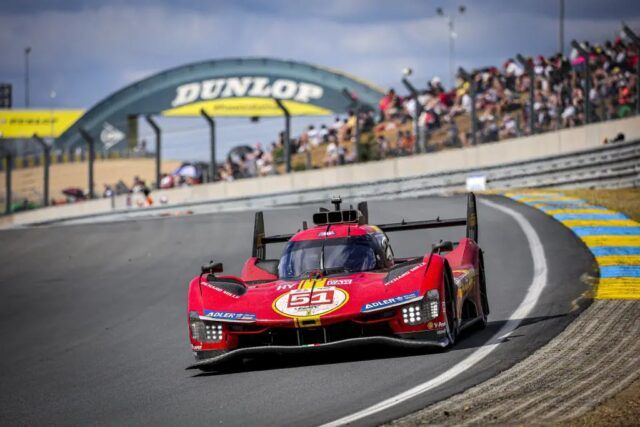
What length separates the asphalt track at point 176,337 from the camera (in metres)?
8.40

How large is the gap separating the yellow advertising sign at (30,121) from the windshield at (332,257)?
69252 mm

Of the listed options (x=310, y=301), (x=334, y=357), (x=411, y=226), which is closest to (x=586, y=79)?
(x=411, y=226)

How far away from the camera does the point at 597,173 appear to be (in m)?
28.5

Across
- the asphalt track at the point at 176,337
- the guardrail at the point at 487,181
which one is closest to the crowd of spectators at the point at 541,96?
the guardrail at the point at 487,181

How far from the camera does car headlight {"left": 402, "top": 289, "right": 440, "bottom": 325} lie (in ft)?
32.3

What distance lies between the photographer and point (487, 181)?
31.0m

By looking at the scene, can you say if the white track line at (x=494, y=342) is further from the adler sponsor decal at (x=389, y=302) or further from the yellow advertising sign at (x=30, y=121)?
the yellow advertising sign at (x=30, y=121)

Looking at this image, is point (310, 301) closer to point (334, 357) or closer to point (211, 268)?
point (334, 357)

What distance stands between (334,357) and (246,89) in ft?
196

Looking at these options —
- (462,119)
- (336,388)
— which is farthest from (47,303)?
(462,119)

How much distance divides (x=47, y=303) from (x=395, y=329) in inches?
339

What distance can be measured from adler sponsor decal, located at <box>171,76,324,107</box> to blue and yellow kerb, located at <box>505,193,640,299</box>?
42279 mm

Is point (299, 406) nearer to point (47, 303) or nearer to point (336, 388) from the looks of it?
point (336, 388)

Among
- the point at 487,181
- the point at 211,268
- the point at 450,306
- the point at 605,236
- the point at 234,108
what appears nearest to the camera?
the point at 450,306
